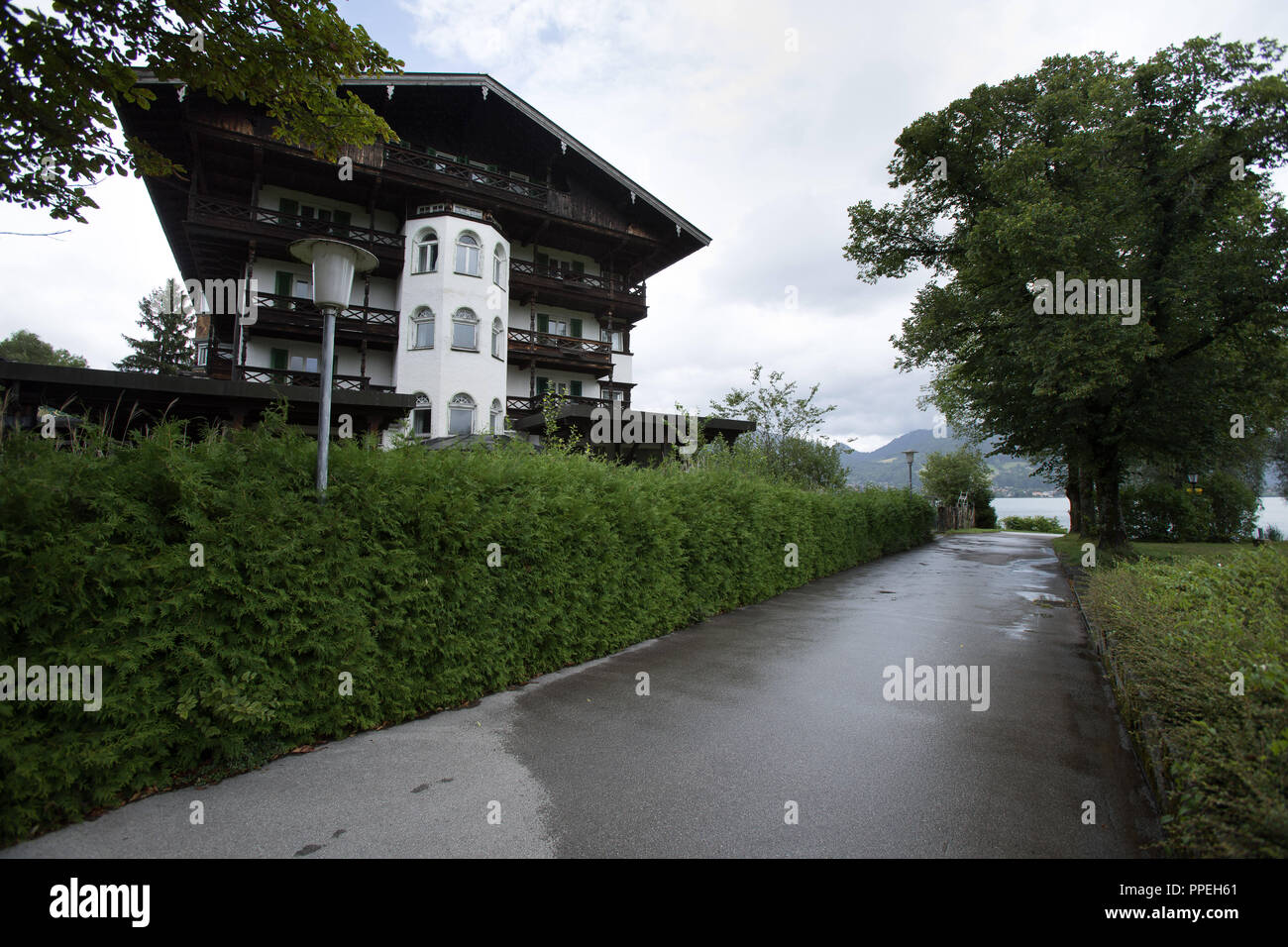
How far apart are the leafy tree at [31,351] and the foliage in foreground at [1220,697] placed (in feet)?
224

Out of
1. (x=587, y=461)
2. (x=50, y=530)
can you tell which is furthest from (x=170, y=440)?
(x=587, y=461)

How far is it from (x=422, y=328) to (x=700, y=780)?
23.7 m

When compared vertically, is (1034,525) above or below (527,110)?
below

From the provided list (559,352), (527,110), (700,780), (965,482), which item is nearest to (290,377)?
(559,352)

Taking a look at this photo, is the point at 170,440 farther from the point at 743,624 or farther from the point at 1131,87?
the point at 1131,87

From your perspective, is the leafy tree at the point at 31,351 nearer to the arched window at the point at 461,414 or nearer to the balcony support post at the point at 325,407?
the arched window at the point at 461,414

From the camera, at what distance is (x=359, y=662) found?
4578 mm

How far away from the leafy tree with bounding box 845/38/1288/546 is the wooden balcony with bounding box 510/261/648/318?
16.1m

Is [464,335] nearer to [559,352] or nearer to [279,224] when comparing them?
[559,352]

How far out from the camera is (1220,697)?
3.32 meters

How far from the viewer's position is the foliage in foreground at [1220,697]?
2.51m

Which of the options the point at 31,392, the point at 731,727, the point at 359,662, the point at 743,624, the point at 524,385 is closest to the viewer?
the point at 359,662
